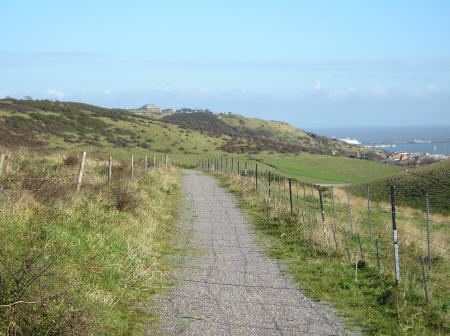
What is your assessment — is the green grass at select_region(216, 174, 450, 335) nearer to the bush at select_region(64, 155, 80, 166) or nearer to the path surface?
the path surface

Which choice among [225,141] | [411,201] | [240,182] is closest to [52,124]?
[225,141]

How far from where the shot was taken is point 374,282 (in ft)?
31.4

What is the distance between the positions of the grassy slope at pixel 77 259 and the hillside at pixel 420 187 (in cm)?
1821

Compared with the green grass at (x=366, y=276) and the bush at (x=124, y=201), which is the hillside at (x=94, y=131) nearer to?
the bush at (x=124, y=201)

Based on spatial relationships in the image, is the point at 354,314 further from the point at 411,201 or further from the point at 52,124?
the point at 52,124

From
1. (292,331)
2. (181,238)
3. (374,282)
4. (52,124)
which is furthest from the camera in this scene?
(52,124)

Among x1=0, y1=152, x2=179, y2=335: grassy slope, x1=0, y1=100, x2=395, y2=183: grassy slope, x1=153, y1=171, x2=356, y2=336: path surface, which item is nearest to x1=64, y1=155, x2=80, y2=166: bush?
x1=0, y1=152, x2=179, y2=335: grassy slope

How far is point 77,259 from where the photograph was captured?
8633mm

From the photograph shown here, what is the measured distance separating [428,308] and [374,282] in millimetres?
1684

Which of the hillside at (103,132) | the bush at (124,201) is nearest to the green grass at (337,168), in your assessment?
the hillside at (103,132)

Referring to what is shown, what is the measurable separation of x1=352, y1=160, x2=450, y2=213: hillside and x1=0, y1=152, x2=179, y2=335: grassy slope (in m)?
18.2

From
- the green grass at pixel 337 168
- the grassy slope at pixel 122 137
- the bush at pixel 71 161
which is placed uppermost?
the grassy slope at pixel 122 137

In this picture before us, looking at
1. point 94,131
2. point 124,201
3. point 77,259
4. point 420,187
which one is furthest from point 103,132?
point 77,259

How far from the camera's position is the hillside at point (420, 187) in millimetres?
28844
